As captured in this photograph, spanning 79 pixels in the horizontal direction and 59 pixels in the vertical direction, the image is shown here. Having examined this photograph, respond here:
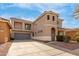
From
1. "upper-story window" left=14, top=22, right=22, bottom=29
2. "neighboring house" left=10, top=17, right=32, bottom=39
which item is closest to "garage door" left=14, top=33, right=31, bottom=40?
"neighboring house" left=10, top=17, right=32, bottom=39

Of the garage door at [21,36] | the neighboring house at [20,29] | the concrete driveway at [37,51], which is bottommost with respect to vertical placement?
the concrete driveway at [37,51]

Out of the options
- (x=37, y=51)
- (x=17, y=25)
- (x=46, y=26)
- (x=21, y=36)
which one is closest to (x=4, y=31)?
(x=21, y=36)

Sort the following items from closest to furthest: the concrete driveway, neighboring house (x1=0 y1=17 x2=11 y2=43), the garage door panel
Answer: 1. the concrete driveway
2. the garage door panel
3. neighboring house (x1=0 y1=17 x2=11 y2=43)

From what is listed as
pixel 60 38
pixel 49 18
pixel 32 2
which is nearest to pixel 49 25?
pixel 49 18

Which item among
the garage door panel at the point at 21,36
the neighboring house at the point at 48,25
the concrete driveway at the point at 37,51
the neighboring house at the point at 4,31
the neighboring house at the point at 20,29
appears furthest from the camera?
the neighboring house at the point at 4,31

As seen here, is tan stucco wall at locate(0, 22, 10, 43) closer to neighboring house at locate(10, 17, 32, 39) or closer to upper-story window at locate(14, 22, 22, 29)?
neighboring house at locate(10, 17, 32, 39)

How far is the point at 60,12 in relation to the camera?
21.3 ft

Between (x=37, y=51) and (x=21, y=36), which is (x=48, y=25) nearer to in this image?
(x=37, y=51)

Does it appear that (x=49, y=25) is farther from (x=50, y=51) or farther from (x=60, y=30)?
(x=50, y=51)

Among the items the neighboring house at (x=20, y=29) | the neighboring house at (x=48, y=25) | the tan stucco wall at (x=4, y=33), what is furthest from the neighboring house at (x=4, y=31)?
the neighboring house at (x=48, y=25)

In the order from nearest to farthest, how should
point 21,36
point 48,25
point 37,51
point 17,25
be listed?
point 37,51 < point 48,25 < point 17,25 < point 21,36

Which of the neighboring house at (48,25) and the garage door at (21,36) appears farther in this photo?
the garage door at (21,36)

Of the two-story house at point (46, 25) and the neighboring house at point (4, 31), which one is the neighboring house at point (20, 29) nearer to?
the two-story house at point (46, 25)

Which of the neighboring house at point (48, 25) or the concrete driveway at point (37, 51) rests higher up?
the neighboring house at point (48, 25)
